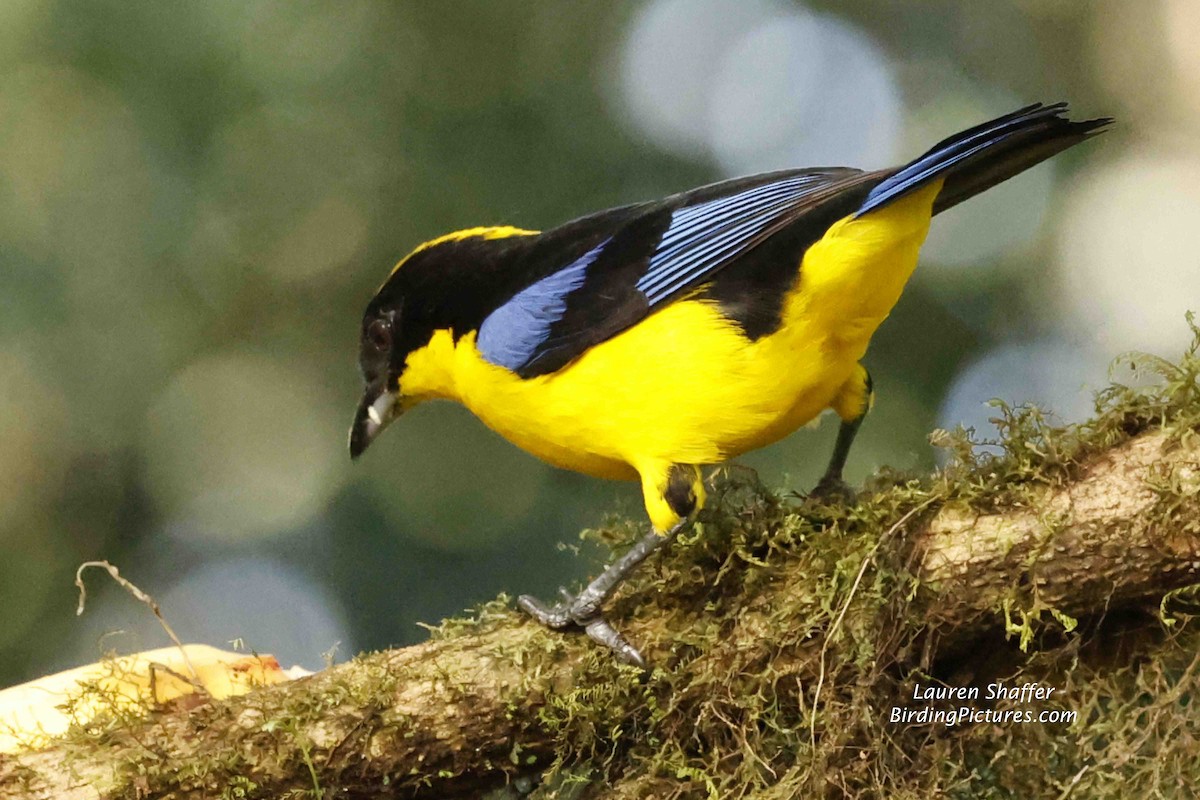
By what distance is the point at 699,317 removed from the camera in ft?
5.91

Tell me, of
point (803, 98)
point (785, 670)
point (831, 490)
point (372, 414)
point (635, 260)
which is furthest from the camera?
point (803, 98)

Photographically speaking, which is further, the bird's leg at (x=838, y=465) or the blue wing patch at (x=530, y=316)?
the bird's leg at (x=838, y=465)

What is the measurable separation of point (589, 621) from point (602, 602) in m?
0.04

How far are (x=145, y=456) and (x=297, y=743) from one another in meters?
2.13

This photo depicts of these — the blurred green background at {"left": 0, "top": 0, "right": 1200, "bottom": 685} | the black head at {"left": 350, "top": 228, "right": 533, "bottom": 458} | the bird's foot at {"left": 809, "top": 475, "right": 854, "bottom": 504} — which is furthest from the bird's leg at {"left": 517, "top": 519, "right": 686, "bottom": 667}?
the blurred green background at {"left": 0, "top": 0, "right": 1200, "bottom": 685}

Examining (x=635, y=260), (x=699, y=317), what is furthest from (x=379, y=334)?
(x=699, y=317)

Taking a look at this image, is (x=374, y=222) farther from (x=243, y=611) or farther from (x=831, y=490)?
(x=831, y=490)

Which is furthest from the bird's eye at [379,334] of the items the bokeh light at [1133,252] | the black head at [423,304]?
the bokeh light at [1133,252]

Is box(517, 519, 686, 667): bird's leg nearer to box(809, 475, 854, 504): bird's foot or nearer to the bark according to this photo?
the bark

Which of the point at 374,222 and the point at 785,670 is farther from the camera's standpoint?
the point at 374,222

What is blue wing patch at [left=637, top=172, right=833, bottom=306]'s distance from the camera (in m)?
1.80

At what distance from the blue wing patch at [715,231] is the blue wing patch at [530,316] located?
0.54 ft

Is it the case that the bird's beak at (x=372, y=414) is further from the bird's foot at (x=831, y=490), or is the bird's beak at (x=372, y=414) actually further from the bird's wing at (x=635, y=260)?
the bird's foot at (x=831, y=490)

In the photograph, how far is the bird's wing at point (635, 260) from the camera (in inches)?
71.0
